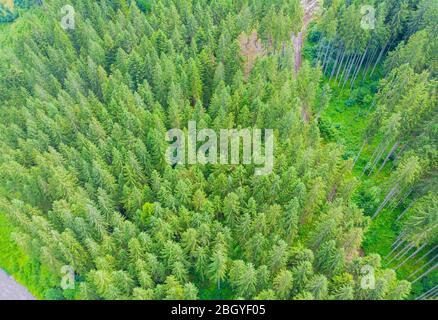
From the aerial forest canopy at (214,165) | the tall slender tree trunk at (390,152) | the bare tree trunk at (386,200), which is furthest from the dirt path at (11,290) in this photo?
the tall slender tree trunk at (390,152)

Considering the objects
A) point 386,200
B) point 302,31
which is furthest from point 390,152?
point 302,31

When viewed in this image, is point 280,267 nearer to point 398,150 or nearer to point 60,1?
Answer: point 398,150

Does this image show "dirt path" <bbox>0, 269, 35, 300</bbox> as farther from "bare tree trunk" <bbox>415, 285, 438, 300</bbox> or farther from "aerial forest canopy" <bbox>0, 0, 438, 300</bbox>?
"bare tree trunk" <bbox>415, 285, 438, 300</bbox>

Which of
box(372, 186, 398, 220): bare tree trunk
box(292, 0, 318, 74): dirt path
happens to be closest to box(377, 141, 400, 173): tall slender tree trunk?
box(372, 186, 398, 220): bare tree trunk

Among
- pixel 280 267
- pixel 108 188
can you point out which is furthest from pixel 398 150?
pixel 108 188

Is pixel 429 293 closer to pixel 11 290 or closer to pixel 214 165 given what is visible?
pixel 214 165
